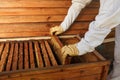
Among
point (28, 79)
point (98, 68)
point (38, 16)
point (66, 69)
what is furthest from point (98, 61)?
point (38, 16)

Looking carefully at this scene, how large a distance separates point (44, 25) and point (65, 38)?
13.1 inches

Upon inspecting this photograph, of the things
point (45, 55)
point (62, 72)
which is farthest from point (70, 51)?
point (45, 55)

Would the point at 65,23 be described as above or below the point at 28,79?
above

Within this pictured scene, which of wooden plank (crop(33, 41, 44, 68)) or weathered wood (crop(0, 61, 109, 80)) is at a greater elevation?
wooden plank (crop(33, 41, 44, 68))

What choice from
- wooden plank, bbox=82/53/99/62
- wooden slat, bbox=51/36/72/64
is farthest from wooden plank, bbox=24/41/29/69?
wooden plank, bbox=82/53/99/62

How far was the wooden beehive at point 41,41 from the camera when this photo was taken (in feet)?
4.79

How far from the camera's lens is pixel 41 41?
2.10 metres

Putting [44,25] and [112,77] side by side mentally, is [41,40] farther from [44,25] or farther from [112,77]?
[112,77]

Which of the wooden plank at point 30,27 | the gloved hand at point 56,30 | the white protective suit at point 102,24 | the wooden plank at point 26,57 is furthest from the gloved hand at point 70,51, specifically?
the wooden plank at point 30,27

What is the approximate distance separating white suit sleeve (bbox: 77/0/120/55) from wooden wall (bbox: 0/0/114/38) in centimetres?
79

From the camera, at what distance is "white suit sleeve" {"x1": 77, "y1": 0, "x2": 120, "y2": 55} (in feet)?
4.41

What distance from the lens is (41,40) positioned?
84.4 inches

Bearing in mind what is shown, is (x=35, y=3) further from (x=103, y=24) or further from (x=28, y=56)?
(x=103, y=24)

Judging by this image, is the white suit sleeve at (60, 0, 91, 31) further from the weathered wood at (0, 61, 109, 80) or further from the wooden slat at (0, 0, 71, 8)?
the weathered wood at (0, 61, 109, 80)
